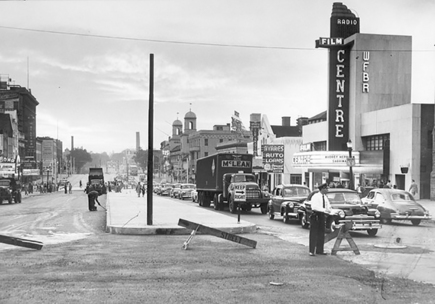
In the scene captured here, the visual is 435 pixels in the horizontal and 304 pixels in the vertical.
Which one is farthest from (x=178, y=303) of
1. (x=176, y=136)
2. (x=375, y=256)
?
(x=176, y=136)

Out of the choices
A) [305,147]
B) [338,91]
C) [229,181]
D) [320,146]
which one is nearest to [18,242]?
[229,181]

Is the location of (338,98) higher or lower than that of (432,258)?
higher

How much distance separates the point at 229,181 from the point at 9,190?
20.4m

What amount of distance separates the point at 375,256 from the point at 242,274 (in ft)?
14.3

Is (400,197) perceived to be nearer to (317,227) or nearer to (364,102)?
(317,227)

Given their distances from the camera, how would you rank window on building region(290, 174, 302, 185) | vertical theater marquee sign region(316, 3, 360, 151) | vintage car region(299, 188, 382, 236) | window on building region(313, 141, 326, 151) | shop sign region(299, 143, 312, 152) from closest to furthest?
vintage car region(299, 188, 382, 236)
vertical theater marquee sign region(316, 3, 360, 151)
window on building region(313, 141, 326, 151)
shop sign region(299, 143, 312, 152)
window on building region(290, 174, 302, 185)

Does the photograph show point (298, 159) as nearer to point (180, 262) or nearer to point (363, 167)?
point (363, 167)

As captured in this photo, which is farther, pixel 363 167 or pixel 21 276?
pixel 363 167

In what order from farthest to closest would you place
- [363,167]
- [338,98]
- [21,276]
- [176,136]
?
[176,136] < [338,98] < [363,167] < [21,276]

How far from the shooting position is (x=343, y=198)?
19.8 m

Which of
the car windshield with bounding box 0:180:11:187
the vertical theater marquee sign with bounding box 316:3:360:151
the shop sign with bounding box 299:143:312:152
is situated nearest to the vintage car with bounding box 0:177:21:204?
the car windshield with bounding box 0:180:11:187

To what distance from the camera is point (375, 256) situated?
13.5 m

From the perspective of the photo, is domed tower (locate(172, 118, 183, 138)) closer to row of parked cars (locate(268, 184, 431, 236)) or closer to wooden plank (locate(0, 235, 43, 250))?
Answer: row of parked cars (locate(268, 184, 431, 236))

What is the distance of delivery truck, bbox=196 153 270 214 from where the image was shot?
31406 millimetres
